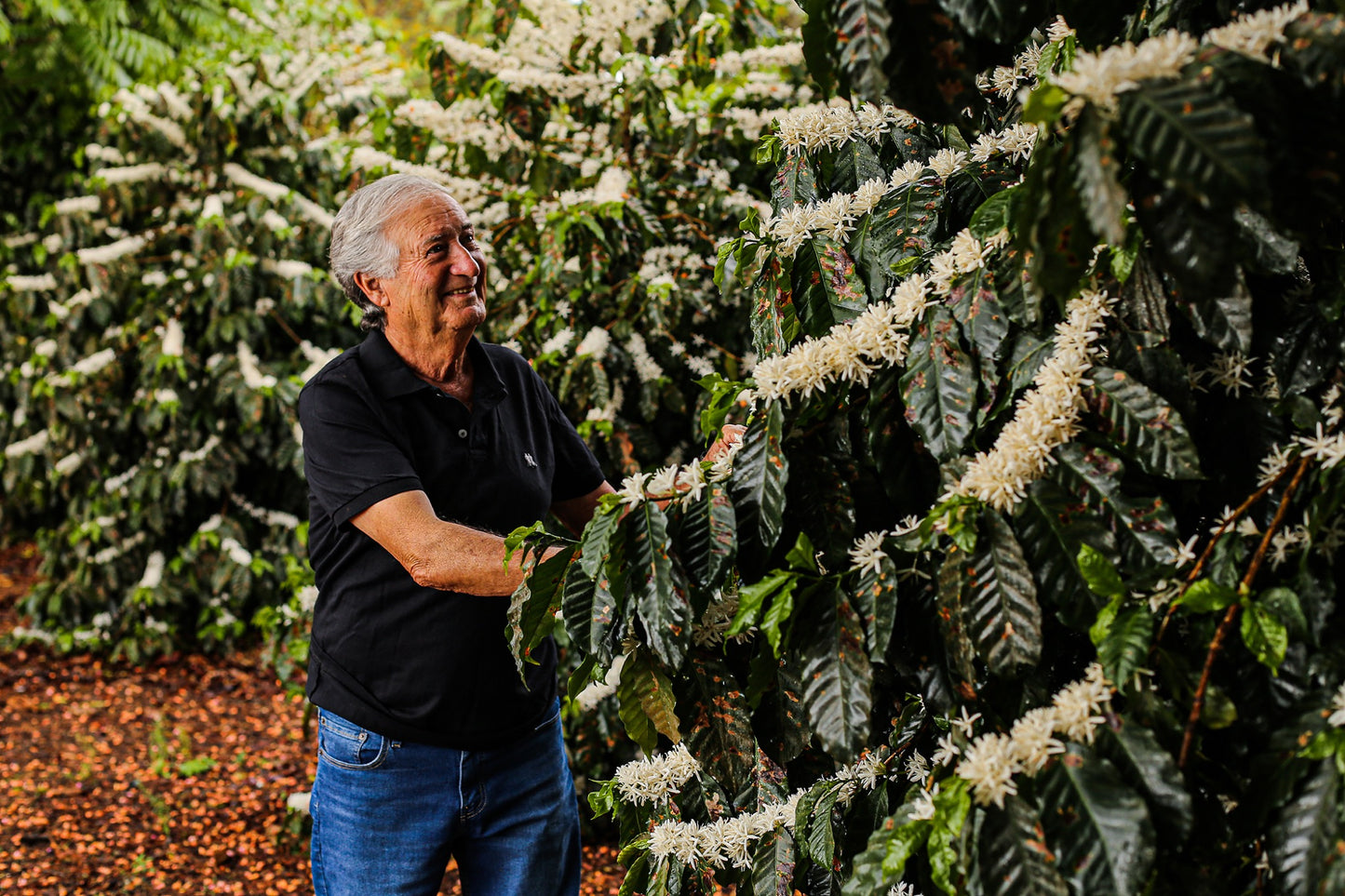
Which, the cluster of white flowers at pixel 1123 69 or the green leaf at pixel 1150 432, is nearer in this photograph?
the cluster of white flowers at pixel 1123 69

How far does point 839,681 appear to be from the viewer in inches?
45.3

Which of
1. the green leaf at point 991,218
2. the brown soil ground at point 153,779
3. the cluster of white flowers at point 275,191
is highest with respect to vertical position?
the cluster of white flowers at point 275,191

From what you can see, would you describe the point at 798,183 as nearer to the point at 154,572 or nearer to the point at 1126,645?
the point at 1126,645

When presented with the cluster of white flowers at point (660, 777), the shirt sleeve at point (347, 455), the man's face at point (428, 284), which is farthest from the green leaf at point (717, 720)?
Answer: the man's face at point (428, 284)

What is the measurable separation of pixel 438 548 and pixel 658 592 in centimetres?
64

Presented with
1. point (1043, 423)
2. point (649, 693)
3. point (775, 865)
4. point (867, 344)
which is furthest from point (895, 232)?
point (775, 865)

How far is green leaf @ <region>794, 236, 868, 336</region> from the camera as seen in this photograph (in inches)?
54.1

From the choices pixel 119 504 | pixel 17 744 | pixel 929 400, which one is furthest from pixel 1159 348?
Result: pixel 119 504

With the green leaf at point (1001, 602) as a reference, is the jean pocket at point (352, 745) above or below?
below

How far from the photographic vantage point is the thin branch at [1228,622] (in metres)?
0.99

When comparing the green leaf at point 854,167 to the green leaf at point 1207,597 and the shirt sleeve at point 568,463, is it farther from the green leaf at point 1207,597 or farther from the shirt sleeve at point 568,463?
the shirt sleeve at point 568,463

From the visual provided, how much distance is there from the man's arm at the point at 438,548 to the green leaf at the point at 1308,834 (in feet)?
3.59

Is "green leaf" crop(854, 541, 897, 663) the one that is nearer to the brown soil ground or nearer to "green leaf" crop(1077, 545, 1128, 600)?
"green leaf" crop(1077, 545, 1128, 600)

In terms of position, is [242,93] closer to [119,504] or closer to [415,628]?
[119,504]
